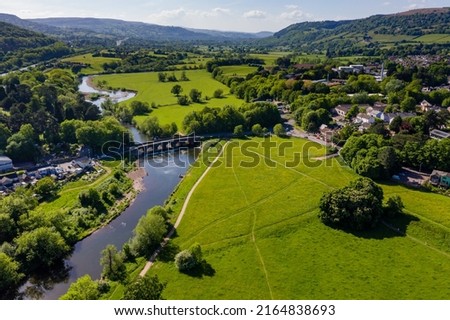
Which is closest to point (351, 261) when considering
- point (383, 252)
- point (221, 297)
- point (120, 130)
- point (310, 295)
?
point (383, 252)

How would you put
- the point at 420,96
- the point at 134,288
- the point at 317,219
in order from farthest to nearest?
the point at 420,96, the point at 317,219, the point at 134,288

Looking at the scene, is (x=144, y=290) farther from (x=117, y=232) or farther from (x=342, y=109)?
(x=342, y=109)

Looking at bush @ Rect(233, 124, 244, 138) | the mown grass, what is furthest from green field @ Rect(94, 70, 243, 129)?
the mown grass

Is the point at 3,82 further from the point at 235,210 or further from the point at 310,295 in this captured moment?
the point at 310,295

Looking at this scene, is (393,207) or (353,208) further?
(393,207)

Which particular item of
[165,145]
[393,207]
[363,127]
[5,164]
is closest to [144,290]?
[393,207]

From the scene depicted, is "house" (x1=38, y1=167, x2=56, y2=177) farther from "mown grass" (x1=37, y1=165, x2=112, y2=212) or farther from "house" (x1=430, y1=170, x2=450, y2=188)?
"house" (x1=430, y1=170, x2=450, y2=188)

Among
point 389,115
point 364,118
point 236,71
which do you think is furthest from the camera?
point 236,71
